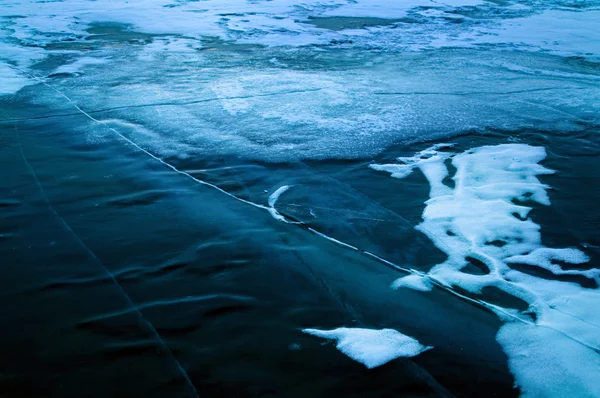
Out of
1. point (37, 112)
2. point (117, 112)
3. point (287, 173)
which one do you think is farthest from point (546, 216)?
point (37, 112)

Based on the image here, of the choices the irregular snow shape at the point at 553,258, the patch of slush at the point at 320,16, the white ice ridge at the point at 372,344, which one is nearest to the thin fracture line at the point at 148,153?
the white ice ridge at the point at 372,344

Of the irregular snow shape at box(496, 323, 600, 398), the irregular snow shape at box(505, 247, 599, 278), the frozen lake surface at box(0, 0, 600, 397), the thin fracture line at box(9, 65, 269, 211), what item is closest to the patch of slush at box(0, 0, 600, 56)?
the frozen lake surface at box(0, 0, 600, 397)

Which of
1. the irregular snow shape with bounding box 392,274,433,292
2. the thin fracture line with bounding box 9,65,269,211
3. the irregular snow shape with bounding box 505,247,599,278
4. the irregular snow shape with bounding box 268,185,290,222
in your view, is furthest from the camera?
the thin fracture line with bounding box 9,65,269,211

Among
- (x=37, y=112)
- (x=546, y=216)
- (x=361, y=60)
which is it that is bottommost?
(x=546, y=216)

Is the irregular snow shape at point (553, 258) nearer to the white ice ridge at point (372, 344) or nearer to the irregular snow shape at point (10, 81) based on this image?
the white ice ridge at point (372, 344)

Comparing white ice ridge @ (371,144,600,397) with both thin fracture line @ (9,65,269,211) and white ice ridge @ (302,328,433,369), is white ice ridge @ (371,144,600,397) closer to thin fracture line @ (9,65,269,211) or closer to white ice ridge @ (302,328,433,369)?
white ice ridge @ (302,328,433,369)

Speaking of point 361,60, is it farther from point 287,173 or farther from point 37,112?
point 37,112

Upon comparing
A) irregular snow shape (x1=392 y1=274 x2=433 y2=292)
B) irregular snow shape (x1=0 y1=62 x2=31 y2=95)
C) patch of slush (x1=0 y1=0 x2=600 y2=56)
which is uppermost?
patch of slush (x1=0 y1=0 x2=600 y2=56)
